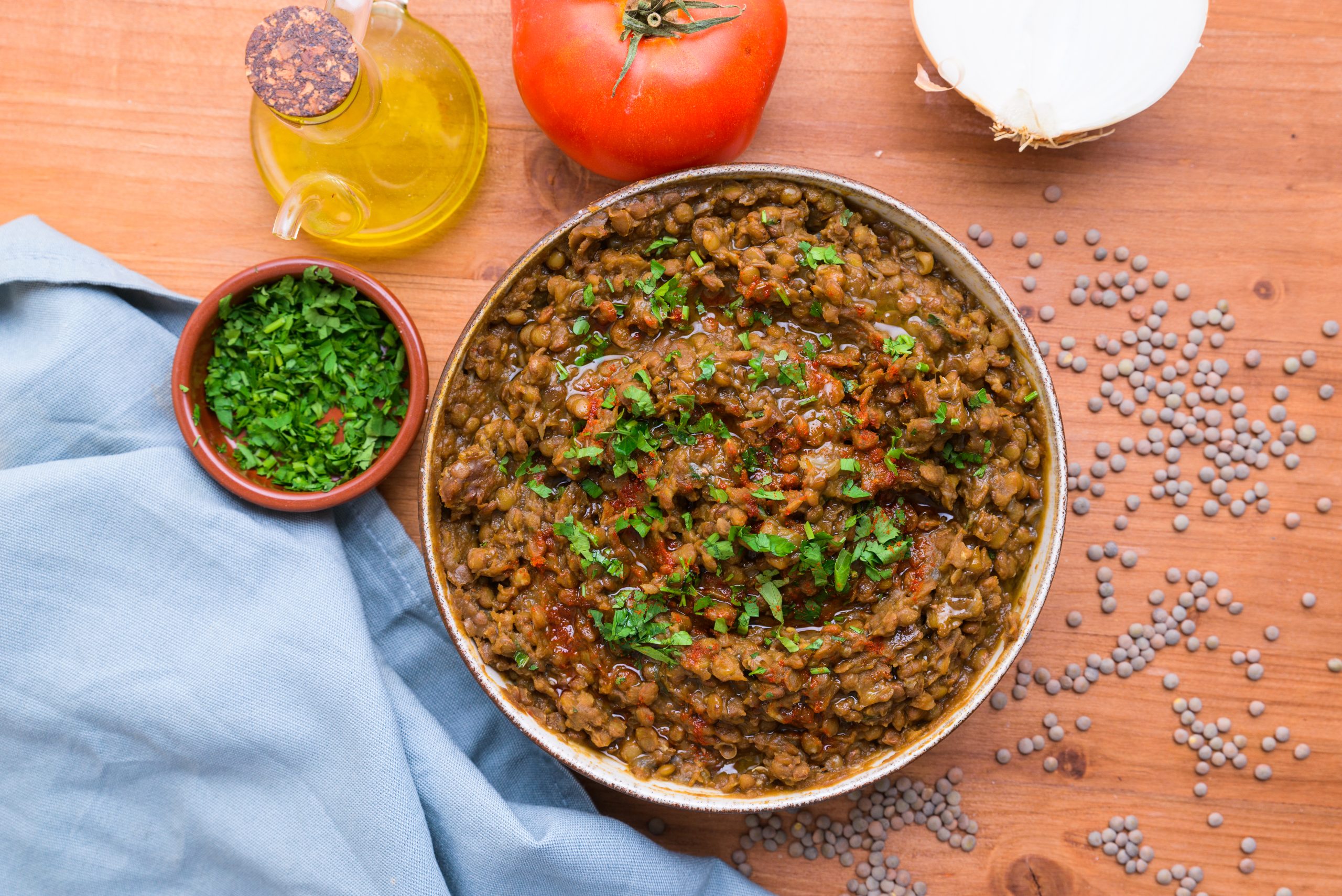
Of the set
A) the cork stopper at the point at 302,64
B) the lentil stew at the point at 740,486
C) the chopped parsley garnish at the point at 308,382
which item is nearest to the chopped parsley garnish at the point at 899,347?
the lentil stew at the point at 740,486

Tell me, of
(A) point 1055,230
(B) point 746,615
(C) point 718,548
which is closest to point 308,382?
(C) point 718,548

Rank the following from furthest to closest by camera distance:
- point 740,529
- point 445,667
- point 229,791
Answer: point 445,667
point 229,791
point 740,529

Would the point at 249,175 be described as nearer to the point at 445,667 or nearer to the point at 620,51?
the point at 620,51

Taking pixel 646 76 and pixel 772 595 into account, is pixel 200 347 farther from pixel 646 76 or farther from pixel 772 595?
pixel 772 595

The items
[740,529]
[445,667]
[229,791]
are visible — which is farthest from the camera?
[445,667]

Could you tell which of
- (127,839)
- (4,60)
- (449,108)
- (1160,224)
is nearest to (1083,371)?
(1160,224)

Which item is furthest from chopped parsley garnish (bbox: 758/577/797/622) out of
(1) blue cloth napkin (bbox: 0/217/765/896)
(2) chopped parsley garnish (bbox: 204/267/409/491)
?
(2) chopped parsley garnish (bbox: 204/267/409/491)
